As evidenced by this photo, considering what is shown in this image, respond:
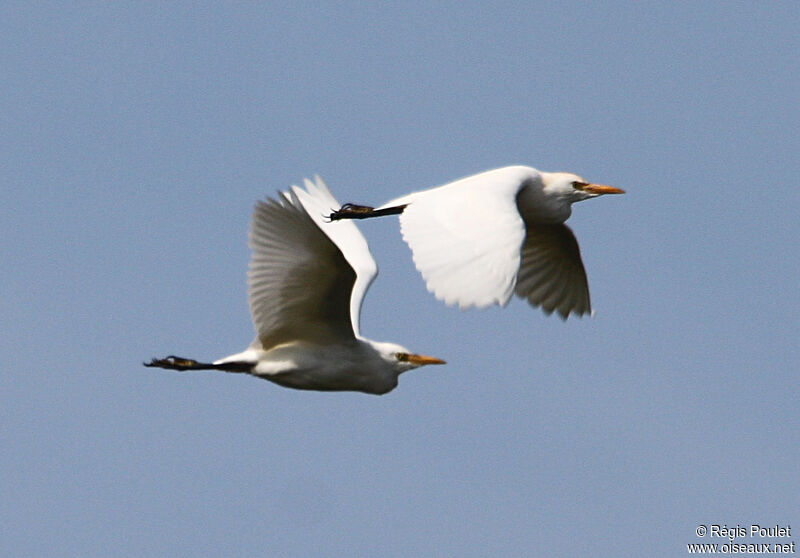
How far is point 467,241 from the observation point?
12.7 meters

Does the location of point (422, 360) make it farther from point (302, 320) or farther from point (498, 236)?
point (498, 236)

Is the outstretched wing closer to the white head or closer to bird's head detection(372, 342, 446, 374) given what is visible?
bird's head detection(372, 342, 446, 374)

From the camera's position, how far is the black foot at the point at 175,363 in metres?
15.8

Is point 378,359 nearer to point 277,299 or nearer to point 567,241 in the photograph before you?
point 277,299

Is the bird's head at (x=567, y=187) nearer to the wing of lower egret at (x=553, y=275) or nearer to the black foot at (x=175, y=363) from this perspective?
the wing of lower egret at (x=553, y=275)

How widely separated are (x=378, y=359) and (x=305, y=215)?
1.67 m

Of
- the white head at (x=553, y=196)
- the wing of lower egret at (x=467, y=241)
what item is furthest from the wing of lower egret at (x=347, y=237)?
the wing of lower egret at (x=467, y=241)

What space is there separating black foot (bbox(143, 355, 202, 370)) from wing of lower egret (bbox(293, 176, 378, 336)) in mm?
1556

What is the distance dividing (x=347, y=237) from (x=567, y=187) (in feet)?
7.49

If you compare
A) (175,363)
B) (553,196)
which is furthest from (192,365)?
(553,196)

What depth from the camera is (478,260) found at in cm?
1245

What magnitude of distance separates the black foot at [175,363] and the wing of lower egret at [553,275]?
402 centimetres

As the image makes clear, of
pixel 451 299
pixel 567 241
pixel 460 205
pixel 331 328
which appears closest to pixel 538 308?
pixel 567 241

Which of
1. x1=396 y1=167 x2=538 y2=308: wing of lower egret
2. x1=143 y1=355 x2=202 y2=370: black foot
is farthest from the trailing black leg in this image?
x1=396 y1=167 x2=538 y2=308: wing of lower egret
